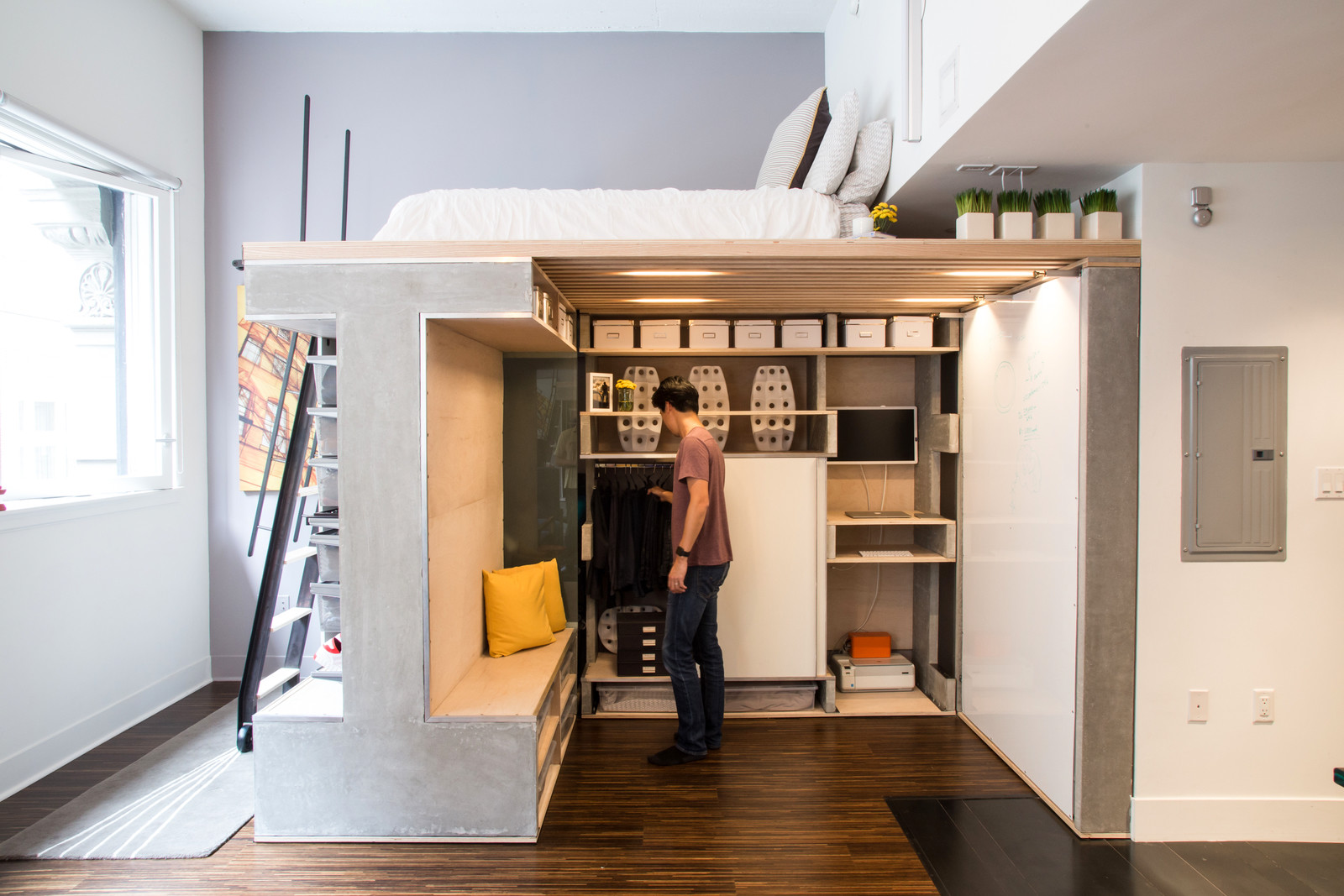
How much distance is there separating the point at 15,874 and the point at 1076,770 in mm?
4048

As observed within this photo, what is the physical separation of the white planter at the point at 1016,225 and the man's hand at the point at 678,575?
197 cm

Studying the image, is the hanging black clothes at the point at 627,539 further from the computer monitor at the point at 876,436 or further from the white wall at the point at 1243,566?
the white wall at the point at 1243,566

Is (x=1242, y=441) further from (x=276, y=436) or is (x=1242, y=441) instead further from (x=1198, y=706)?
(x=276, y=436)

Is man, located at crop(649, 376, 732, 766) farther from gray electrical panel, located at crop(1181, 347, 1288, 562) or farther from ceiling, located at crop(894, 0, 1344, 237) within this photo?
gray electrical panel, located at crop(1181, 347, 1288, 562)

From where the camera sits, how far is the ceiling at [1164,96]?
176cm

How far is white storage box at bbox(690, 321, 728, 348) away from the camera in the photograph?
3.92 meters

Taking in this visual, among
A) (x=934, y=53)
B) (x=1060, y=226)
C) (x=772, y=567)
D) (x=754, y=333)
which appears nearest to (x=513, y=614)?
(x=772, y=567)

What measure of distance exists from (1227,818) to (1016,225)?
253 cm

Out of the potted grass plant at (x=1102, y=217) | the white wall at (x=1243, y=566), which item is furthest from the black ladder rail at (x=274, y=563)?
the white wall at (x=1243, y=566)

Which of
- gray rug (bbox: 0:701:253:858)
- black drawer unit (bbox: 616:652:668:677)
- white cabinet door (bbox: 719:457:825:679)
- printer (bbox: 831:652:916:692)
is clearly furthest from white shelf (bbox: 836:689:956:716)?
gray rug (bbox: 0:701:253:858)

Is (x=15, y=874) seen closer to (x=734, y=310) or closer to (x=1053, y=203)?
(x=734, y=310)

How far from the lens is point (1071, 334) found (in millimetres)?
2803

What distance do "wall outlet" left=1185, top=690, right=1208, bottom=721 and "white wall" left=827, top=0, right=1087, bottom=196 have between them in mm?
2320

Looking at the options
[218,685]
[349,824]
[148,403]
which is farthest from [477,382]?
[218,685]
